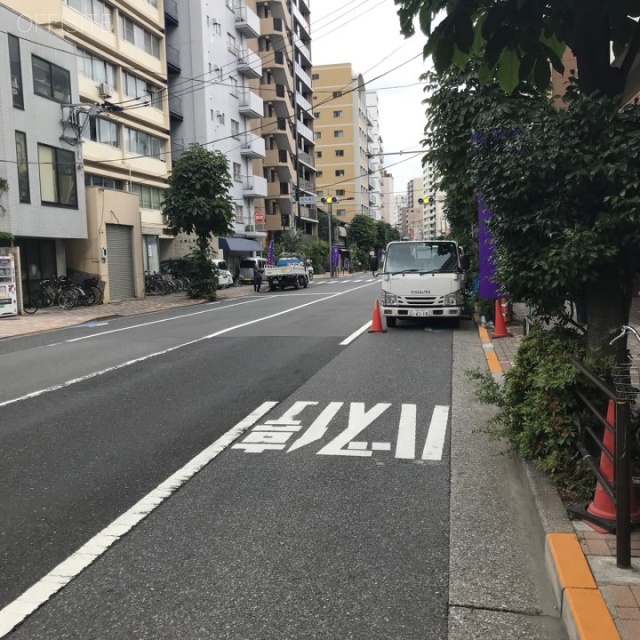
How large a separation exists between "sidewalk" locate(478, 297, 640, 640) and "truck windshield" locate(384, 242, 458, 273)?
10.5m

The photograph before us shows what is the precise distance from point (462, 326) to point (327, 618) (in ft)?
39.4

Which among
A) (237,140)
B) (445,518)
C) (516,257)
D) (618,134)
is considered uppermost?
(237,140)

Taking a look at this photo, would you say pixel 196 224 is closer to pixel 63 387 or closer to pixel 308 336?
pixel 308 336

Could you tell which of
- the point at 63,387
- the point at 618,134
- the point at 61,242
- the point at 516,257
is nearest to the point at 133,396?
the point at 63,387

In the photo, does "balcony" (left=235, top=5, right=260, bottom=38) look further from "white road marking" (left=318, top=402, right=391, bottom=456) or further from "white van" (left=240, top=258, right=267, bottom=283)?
"white road marking" (left=318, top=402, right=391, bottom=456)

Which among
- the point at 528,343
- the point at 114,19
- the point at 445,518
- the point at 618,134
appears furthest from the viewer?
the point at 114,19

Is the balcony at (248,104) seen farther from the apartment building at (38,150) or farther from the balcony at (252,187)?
the apartment building at (38,150)

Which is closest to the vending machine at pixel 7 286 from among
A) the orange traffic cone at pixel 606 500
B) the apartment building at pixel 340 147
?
the orange traffic cone at pixel 606 500

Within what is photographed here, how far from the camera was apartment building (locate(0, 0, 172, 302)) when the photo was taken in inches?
1037

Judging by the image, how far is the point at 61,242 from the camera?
25.5 m

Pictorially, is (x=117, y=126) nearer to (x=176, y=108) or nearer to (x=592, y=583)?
(x=176, y=108)

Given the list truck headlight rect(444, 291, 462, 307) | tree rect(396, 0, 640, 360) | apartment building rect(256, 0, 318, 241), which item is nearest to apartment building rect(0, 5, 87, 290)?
truck headlight rect(444, 291, 462, 307)

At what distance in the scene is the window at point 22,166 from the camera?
71.6 feet

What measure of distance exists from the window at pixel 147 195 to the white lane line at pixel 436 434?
28.7m
